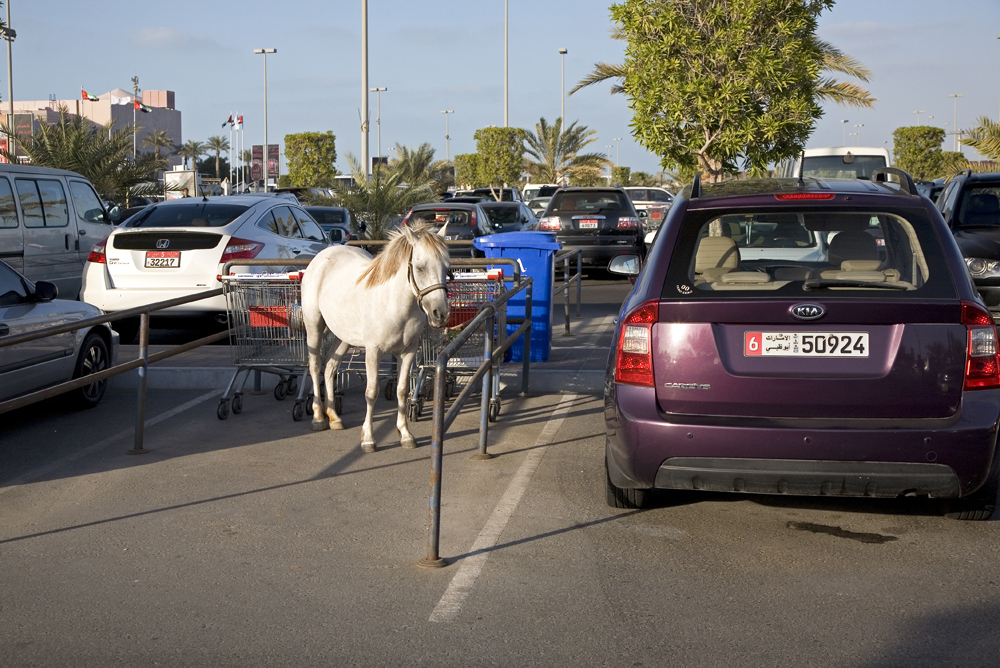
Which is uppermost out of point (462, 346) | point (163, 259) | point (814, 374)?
point (163, 259)

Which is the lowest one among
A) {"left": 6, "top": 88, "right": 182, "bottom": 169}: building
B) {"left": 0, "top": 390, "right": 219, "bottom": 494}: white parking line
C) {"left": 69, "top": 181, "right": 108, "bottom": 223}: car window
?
{"left": 0, "top": 390, "right": 219, "bottom": 494}: white parking line

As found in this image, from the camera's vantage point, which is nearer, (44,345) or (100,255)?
(44,345)

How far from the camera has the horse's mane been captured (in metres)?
6.89

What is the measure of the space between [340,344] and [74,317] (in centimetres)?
235

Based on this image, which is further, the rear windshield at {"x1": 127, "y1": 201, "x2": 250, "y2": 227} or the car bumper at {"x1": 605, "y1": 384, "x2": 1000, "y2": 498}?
the rear windshield at {"x1": 127, "y1": 201, "x2": 250, "y2": 227}

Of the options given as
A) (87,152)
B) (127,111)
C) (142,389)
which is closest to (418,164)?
(87,152)

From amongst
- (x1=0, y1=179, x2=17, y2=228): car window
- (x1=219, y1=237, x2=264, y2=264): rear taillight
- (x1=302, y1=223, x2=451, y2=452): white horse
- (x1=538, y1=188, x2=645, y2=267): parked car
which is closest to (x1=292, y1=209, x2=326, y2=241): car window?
(x1=219, y1=237, x2=264, y2=264): rear taillight

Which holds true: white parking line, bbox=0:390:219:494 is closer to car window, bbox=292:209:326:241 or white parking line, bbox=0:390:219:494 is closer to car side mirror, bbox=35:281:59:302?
car side mirror, bbox=35:281:59:302

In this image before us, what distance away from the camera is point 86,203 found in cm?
1454

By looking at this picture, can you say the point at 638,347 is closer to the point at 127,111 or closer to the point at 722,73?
the point at 722,73

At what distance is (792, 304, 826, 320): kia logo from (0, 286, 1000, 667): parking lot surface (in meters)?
1.18

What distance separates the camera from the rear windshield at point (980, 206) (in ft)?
39.7

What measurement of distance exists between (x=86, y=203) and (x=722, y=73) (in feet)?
34.2

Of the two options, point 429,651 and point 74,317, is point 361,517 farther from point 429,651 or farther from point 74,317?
point 74,317
